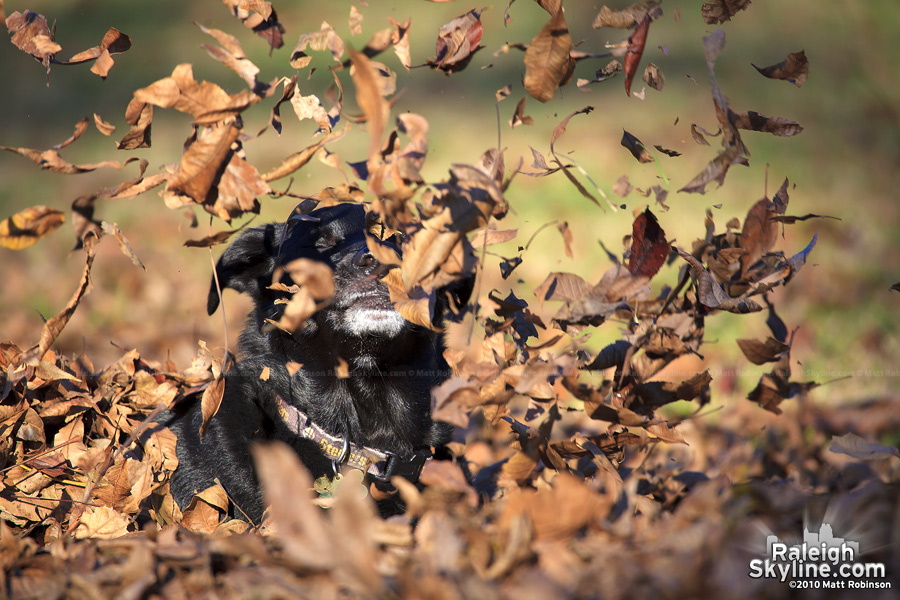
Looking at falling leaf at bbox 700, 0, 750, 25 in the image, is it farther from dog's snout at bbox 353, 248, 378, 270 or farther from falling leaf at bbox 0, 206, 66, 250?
falling leaf at bbox 0, 206, 66, 250

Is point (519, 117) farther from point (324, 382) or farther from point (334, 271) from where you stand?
point (324, 382)

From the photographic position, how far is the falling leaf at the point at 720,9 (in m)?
2.13

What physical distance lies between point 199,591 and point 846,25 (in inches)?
411

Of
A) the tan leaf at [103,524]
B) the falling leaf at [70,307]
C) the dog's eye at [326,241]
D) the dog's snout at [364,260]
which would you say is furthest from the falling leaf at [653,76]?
the tan leaf at [103,524]

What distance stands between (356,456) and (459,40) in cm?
158

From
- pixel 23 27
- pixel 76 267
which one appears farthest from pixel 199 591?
pixel 76 267

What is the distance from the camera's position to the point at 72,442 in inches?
94.7

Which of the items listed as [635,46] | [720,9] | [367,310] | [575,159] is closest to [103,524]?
[367,310]

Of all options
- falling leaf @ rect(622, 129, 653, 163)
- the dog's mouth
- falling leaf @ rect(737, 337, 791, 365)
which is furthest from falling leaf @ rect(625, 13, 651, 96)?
the dog's mouth

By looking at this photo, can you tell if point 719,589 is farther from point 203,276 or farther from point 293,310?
point 203,276

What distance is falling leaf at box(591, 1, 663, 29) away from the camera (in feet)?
6.57

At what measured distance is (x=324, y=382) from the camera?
10.3ft

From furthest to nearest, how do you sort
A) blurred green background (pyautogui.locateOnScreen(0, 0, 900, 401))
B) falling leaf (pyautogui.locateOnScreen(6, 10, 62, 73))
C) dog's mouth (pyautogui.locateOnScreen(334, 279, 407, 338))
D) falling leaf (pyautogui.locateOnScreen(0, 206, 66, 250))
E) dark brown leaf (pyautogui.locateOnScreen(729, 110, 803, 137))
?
blurred green background (pyautogui.locateOnScreen(0, 0, 900, 401)) → dog's mouth (pyautogui.locateOnScreen(334, 279, 407, 338)) → falling leaf (pyautogui.locateOnScreen(6, 10, 62, 73)) → dark brown leaf (pyautogui.locateOnScreen(729, 110, 803, 137)) → falling leaf (pyautogui.locateOnScreen(0, 206, 66, 250))

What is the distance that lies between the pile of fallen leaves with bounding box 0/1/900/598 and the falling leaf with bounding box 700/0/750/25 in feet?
0.04
